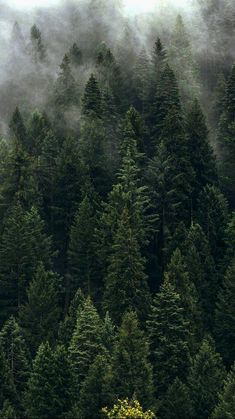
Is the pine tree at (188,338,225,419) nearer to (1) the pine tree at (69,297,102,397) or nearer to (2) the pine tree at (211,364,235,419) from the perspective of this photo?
(2) the pine tree at (211,364,235,419)

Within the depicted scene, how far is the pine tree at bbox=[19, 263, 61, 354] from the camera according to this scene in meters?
63.3

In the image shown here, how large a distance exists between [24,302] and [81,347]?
1381 cm

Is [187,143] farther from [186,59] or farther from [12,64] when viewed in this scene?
[12,64]

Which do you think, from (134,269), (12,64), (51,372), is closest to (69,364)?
(51,372)

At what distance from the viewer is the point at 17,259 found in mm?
69750

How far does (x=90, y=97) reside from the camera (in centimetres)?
8794

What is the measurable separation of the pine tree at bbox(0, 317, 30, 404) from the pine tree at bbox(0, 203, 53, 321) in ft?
28.4

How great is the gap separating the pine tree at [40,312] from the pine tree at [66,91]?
4318cm

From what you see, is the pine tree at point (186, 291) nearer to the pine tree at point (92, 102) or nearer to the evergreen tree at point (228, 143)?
the evergreen tree at point (228, 143)

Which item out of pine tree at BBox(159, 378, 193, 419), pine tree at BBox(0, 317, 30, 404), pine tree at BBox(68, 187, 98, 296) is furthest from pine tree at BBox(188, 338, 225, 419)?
pine tree at BBox(68, 187, 98, 296)

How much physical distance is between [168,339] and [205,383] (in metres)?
6.56

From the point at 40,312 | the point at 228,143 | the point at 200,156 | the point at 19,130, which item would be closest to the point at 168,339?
the point at 40,312

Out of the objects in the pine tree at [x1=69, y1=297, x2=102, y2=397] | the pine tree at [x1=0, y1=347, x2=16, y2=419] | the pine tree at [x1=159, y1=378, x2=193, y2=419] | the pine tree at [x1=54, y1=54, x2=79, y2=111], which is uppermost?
the pine tree at [x1=54, y1=54, x2=79, y2=111]

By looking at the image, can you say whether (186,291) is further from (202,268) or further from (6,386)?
(6,386)
